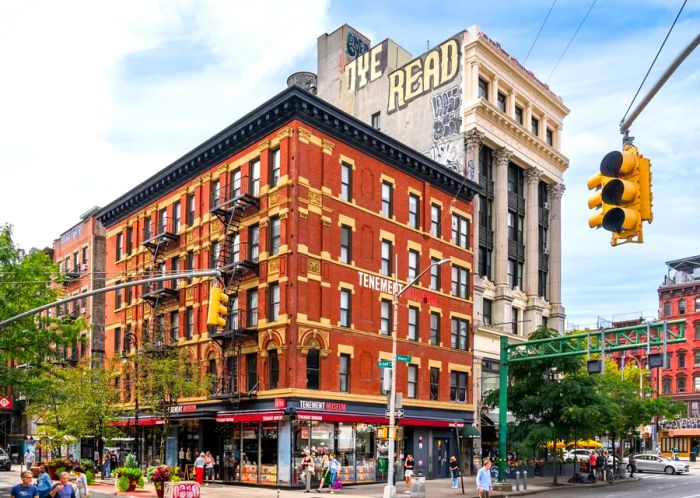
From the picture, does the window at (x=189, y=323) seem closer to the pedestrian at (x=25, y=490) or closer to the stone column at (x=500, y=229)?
the stone column at (x=500, y=229)

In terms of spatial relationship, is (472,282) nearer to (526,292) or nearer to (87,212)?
(526,292)

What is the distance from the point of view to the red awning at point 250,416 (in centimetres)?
3697

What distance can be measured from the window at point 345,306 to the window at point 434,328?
776 cm

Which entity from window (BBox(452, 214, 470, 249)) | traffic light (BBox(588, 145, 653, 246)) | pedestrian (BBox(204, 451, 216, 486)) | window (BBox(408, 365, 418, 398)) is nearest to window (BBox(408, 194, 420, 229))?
window (BBox(452, 214, 470, 249))

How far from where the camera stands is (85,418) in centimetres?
4259

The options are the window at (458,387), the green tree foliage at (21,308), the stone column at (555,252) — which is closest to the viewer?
the green tree foliage at (21,308)

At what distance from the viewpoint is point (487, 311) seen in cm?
5506

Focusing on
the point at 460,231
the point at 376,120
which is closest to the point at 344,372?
the point at 460,231

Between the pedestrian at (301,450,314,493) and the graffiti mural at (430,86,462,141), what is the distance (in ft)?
87.5

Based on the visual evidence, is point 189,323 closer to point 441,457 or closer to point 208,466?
point 208,466

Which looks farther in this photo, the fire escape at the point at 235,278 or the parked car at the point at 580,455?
the parked car at the point at 580,455

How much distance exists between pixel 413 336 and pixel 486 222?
13.3 metres

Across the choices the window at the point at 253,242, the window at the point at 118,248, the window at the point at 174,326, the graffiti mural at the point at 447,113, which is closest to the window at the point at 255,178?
the window at the point at 253,242

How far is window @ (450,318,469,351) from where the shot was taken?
49156mm
